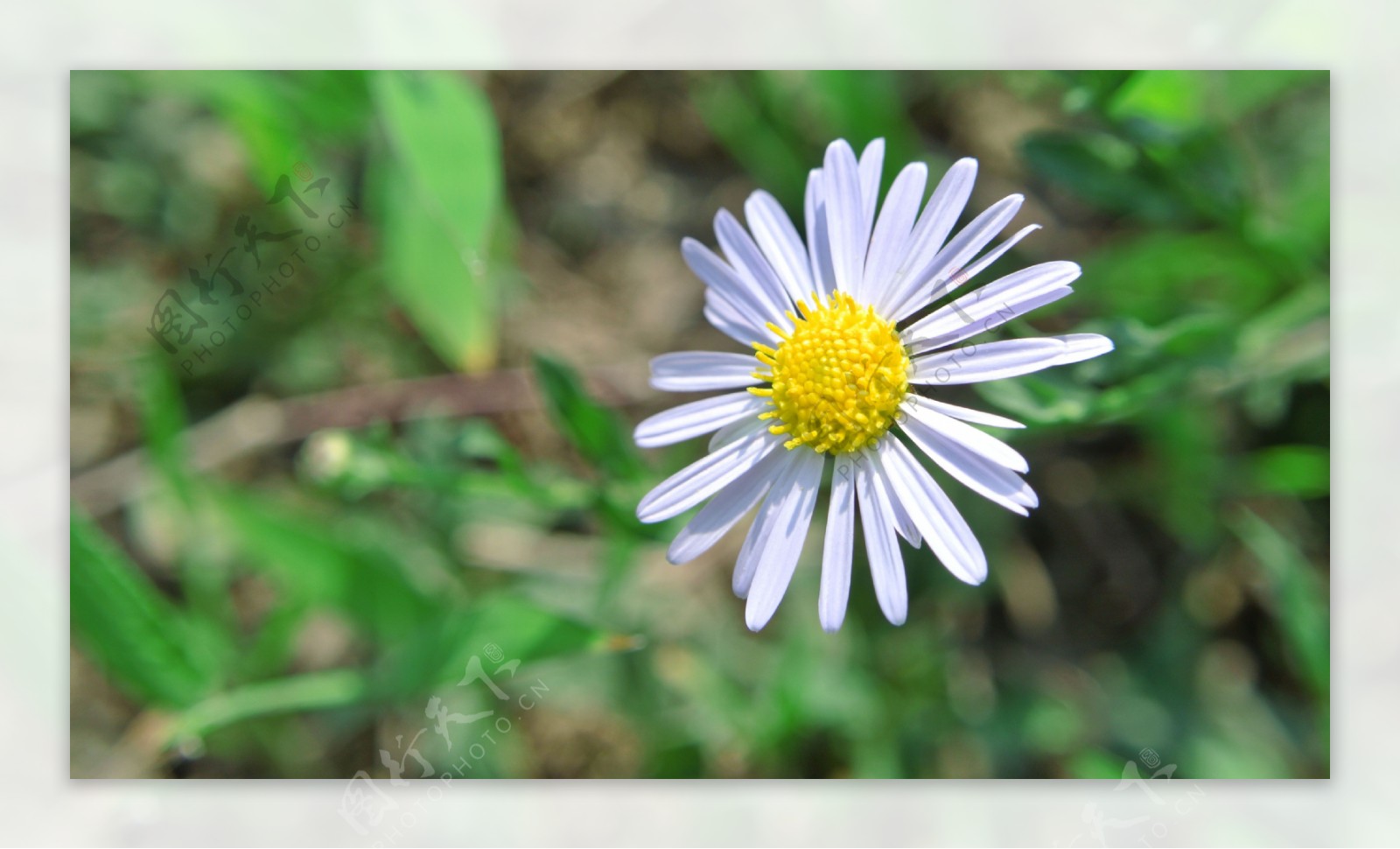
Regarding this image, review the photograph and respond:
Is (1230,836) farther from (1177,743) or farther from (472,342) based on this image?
(472,342)

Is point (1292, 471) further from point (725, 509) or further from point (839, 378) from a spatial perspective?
point (725, 509)

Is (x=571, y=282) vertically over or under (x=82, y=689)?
over

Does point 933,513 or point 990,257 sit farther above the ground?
point 990,257

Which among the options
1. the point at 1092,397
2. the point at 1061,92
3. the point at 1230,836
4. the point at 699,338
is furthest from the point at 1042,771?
the point at 1061,92

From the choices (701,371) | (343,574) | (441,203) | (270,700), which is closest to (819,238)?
(701,371)

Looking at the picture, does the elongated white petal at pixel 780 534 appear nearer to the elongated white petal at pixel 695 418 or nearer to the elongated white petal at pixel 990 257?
the elongated white petal at pixel 695 418

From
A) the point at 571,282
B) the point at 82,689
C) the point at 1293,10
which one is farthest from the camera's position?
the point at 571,282
